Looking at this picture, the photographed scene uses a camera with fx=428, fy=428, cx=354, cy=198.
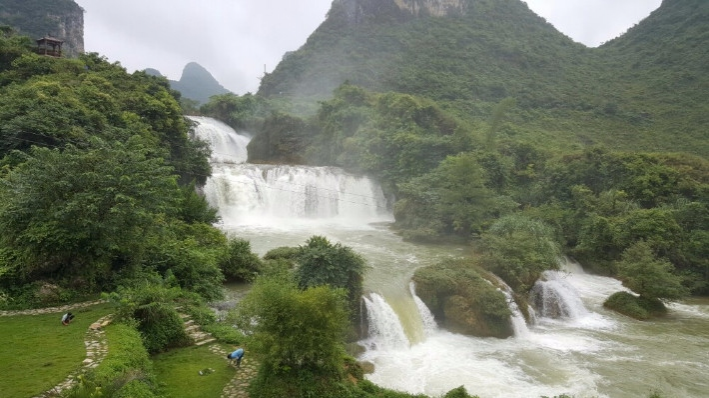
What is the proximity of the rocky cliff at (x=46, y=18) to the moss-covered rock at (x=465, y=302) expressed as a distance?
56.6 m

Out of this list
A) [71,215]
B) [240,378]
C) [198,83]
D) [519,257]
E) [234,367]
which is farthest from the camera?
[198,83]

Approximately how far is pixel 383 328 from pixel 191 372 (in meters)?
7.35

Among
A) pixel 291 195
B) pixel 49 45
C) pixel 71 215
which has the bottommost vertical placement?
pixel 71 215

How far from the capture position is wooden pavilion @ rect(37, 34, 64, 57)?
99.2 ft

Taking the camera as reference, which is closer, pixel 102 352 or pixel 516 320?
pixel 102 352

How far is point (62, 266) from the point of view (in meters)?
11.1

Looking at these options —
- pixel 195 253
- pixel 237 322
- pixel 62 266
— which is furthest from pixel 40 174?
pixel 237 322

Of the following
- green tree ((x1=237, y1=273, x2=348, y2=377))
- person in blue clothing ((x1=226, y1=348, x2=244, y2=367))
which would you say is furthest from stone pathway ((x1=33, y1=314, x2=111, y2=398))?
green tree ((x1=237, y1=273, x2=348, y2=377))

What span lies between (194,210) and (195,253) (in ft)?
A: 20.7

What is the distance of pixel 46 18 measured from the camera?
56.4 metres

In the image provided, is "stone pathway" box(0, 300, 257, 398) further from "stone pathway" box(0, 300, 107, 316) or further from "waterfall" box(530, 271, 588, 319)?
"waterfall" box(530, 271, 588, 319)

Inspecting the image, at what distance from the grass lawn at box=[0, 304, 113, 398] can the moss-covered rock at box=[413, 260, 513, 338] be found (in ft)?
35.3

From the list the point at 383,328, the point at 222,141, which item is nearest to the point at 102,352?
the point at 383,328

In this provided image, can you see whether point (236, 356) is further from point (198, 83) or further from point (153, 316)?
point (198, 83)
